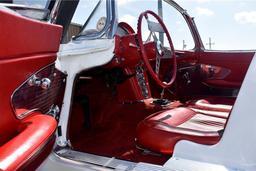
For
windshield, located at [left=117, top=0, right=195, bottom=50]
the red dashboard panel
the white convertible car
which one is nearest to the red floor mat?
the white convertible car

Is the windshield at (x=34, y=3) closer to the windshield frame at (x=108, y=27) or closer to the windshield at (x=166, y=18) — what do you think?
the windshield frame at (x=108, y=27)

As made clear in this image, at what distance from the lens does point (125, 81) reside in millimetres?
2551

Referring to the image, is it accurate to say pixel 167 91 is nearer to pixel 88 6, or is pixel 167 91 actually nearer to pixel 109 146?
pixel 109 146

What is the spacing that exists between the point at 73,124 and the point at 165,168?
3.38 ft

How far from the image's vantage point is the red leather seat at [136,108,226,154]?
1504 mm

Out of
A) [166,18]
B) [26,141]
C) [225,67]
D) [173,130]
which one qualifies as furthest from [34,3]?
[225,67]

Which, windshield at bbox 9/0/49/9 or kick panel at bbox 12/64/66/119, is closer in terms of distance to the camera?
kick panel at bbox 12/64/66/119

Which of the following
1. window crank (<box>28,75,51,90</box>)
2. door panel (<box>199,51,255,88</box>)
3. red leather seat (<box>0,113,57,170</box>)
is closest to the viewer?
red leather seat (<box>0,113,57,170</box>)

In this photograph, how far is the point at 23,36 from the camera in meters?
1.09

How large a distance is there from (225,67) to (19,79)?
2.29 metres

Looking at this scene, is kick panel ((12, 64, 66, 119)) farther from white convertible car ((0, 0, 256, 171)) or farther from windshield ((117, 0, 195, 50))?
windshield ((117, 0, 195, 50))

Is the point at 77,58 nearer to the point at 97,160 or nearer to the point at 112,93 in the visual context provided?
the point at 97,160

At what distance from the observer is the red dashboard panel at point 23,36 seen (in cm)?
100

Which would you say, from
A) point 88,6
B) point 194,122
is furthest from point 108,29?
point 194,122
